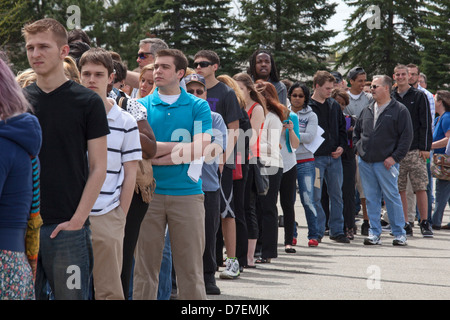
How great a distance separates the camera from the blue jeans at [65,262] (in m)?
3.88

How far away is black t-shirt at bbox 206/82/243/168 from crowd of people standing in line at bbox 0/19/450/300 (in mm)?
14

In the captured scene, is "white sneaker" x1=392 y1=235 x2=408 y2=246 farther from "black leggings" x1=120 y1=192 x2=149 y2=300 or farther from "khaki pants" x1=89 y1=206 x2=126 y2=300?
"khaki pants" x1=89 y1=206 x2=126 y2=300

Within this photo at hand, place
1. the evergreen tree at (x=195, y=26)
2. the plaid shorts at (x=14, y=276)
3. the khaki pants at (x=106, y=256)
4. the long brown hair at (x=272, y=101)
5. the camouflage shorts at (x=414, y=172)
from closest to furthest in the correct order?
the plaid shorts at (x=14, y=276) → the khaki pants at (x=106, y=256) → the long brown hair at (x=272, y=101) → the camouflage shorts at (x=414, y=172) → the evergreen tree at (x=195, y=26)

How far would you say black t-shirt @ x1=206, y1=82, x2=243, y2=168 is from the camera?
24.8ft

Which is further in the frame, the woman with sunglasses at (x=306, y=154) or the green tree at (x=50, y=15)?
the green tree at (x=50, y=15)

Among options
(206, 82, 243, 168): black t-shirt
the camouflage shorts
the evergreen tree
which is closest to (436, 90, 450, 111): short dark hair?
the camouflage shorts

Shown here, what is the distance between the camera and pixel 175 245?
18.2 ft

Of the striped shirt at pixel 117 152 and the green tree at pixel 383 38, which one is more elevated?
the green tree at pixel 383 38

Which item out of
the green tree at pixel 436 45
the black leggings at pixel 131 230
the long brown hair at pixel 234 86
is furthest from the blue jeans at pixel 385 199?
the green tree at pixel 436 45

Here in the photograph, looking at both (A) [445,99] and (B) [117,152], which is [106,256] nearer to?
(B) [117,152]

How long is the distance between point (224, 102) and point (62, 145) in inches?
150

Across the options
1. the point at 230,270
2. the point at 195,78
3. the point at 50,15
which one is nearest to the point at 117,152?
the point at 195,78

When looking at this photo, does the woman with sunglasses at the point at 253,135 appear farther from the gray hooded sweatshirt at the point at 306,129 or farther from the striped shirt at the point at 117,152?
the striped shirt at the point at 117,152

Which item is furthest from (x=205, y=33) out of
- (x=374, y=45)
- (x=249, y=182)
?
(x=249, y=182)
